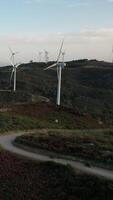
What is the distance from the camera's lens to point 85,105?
306ft

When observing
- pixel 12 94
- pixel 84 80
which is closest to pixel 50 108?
pixel 12 94

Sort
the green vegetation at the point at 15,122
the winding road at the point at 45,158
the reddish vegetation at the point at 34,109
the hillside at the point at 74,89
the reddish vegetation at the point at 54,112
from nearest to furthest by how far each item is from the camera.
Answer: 1. the winding road at the point at 45,158
2. the green vegetation at the point at 15,122
3. the reddish vegetation at the point at 54,112
4. the reddish vegetation at the point at 34,109
5. the hillside at the point at 74,89

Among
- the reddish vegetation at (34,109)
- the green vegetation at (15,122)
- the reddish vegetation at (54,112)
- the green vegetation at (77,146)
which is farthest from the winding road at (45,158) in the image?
the reddish vegetation at (34,109)

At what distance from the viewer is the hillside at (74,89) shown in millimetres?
84631

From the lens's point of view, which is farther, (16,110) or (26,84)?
(26,84)

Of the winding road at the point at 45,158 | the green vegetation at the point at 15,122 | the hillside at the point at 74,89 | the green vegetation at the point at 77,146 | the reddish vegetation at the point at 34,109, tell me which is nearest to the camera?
the winding road at the point at 45,158

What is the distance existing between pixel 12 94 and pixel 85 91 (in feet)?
131

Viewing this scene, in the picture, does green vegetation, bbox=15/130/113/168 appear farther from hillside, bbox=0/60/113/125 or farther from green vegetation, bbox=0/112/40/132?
hillside, bbox=0/60/113/125

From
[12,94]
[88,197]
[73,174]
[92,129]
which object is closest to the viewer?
[88,197]

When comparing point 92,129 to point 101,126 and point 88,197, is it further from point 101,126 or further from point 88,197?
point 88,197

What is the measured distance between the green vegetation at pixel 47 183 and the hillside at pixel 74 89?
34.3 metres

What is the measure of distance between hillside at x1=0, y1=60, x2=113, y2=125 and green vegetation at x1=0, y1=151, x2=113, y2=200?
3429cm

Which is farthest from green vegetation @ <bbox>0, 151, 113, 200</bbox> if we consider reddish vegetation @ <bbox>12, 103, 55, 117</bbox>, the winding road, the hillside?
the hillside

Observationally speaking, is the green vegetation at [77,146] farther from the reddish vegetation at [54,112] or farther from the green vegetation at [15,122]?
the reddish vegetation at [54,112]
